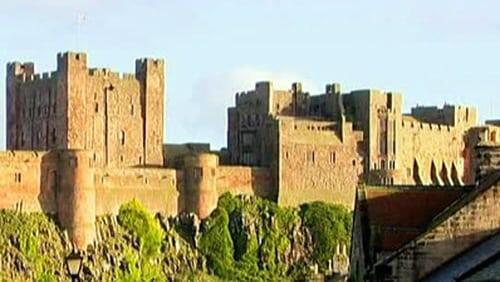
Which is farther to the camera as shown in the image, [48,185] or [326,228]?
[326,228]

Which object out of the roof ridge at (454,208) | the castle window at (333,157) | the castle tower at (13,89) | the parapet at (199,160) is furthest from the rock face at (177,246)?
the roof ridge at (454,208)

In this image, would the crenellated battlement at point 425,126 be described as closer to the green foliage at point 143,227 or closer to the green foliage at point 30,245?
the green foliage at point 143,227

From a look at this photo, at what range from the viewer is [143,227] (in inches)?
3846

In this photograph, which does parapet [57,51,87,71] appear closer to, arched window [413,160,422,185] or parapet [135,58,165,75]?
parapet [135,58,165,75]

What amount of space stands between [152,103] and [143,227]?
43.3 ft

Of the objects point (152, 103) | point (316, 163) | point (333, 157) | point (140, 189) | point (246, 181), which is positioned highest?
point (152, 103)

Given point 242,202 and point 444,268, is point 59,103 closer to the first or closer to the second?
point 242,202

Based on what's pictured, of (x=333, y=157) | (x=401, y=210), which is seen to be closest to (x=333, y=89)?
(x=333, y=157)

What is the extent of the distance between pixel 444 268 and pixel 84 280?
67187mm

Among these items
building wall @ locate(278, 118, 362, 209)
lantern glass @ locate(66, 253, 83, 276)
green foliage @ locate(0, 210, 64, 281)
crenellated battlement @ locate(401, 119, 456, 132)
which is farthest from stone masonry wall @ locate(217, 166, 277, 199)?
lantern glass @ locate(66, 253, 83, 276)

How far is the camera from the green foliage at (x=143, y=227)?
97.1 meters

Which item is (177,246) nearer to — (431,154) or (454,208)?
(431,154)

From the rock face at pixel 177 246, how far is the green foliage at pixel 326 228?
38 centimetres

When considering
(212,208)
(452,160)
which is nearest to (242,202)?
(212,208)
